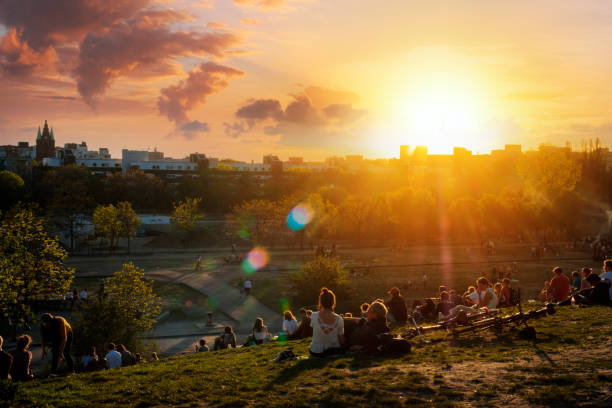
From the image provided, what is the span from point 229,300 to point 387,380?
27296 mm

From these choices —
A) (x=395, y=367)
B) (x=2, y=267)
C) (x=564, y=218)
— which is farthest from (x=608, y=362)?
(x=564, y=218)

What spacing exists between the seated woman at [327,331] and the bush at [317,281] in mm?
22513

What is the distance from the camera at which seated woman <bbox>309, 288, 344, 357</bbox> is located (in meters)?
10.4

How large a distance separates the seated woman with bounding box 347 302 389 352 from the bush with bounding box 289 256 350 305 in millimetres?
22334

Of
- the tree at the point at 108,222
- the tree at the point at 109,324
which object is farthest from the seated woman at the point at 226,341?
the tree at the point at 108,222

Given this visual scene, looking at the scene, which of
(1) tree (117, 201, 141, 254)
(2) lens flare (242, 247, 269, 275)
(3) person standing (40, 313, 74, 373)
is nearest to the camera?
(3) person standing (40, 313, 74, 373)

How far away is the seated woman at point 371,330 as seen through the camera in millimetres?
→ 10648

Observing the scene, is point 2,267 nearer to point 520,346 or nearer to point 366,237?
point 520,346

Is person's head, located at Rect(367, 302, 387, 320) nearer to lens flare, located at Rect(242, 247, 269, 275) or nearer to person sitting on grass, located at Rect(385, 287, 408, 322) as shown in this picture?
person sitting on grass, located at Rect(385, 287, 408, 322)

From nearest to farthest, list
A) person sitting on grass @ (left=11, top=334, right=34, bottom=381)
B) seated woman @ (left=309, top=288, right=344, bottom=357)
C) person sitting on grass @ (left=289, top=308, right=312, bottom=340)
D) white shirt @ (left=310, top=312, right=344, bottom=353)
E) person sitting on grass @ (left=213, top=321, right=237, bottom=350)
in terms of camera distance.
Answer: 1. seated woman @ (left=309, top=288, right=344, bottom=357)
2. white shirt @ (left=310, top=312, right=344, bottom=353)
3. person sitting on grass @ (left=11, top=334, right=34, bottom=381)
4. person sitting on grass @ (left=289, top=308, right=312, bottom=340)
5. person sitting on grass @ (left=213, top=321, right=237, bottom=350)

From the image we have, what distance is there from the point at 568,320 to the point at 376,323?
6363 mm

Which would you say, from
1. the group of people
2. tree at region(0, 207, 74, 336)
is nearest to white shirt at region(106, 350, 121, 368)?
tree at region(0, 207, 74, 336)

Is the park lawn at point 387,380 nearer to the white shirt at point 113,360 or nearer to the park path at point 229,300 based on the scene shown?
the white shirt at point 113,360

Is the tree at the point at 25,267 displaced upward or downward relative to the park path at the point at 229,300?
upward
